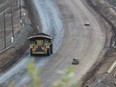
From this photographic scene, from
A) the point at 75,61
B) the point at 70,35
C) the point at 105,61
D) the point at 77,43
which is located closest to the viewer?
the point at 105,61

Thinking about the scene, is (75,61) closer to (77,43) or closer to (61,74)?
(77,43)

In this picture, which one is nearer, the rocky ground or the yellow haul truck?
the rocky ground

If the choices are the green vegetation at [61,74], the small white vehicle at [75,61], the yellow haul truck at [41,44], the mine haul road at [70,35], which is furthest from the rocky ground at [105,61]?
the green vegetation at [61,74]

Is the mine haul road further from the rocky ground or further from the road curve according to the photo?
the rocky ground

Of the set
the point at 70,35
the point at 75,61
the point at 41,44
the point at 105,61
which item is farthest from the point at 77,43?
the point at 105,61

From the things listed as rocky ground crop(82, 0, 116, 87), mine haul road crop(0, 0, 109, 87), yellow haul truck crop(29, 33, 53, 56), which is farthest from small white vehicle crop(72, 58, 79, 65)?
yellow haul truck crop(29, 33, 53, 56)

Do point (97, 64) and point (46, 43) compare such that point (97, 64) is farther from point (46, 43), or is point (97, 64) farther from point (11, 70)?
point (11, 70)

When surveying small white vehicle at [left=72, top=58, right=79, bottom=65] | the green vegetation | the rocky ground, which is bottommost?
small white vehicle at [left=72, top=58, right=79, bottom=65]
